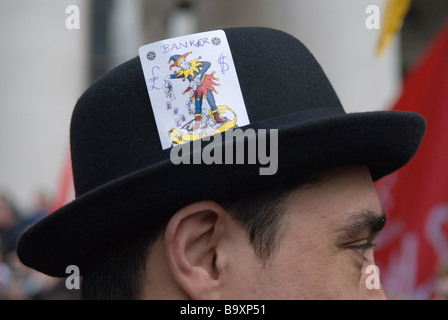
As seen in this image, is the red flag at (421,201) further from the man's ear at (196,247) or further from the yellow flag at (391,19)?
the man's ear at (196,247)

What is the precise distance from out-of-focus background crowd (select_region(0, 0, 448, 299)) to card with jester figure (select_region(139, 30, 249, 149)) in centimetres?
152

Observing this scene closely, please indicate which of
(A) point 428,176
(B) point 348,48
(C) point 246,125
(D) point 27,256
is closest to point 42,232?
(D) point 27,256

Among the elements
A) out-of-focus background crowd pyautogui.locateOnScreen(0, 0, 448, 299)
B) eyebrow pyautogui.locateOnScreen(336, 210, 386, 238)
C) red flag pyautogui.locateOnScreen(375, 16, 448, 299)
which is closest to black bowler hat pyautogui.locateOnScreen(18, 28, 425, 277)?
eyebrow pyautogui.locateOnScreen(336, 210, 386, 238)

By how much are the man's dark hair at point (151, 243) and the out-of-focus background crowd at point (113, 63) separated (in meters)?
1.67

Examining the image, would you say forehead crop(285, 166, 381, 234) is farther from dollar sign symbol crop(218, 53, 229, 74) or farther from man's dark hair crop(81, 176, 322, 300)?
dollar sign symbol crop(218, 53, 229, 74)

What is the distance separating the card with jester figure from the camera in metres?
1.67

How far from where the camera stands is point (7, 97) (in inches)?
563

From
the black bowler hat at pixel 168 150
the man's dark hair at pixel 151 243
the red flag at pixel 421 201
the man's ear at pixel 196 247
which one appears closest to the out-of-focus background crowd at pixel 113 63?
the red flag at pixel 421 201
